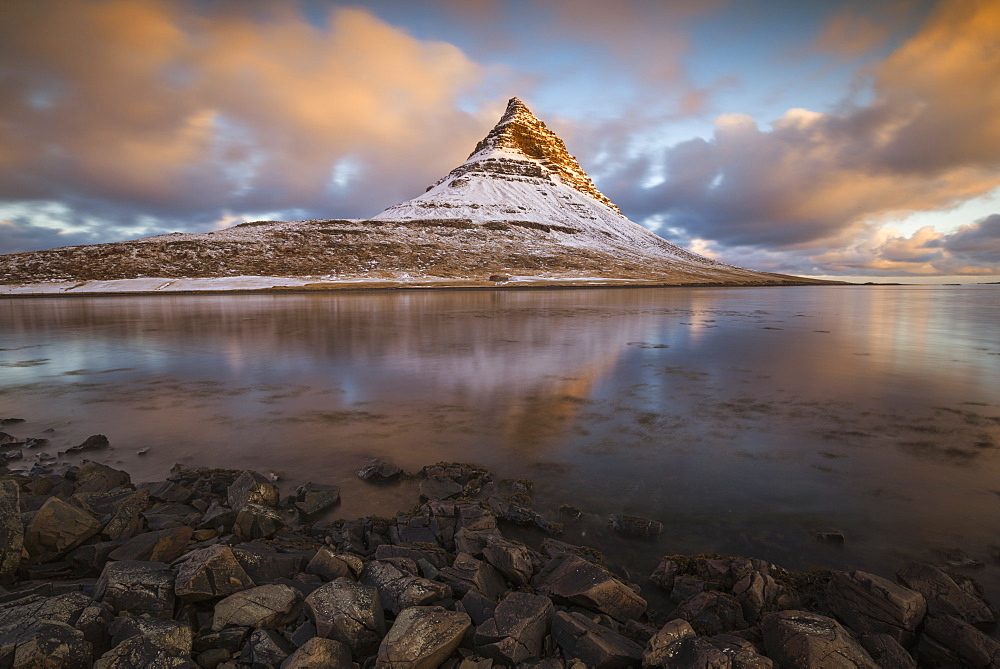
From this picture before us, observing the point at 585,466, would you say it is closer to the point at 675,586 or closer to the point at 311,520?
the point at 675,586

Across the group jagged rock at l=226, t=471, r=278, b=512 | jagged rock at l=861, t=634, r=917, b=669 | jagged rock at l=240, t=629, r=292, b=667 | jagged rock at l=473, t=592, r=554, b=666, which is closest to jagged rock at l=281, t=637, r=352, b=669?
jagged rock at l=240, t=629, r=292, b=667

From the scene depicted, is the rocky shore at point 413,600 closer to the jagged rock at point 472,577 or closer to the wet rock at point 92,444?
the jagged rock at point 472,577

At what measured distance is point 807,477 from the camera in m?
6.43

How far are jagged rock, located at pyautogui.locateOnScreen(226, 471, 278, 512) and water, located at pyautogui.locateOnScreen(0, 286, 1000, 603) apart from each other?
571 millimetres

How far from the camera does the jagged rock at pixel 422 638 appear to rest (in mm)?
3153

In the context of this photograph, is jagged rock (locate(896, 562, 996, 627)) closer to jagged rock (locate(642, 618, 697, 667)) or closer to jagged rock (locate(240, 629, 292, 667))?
jagged rock (locate(642, 618, 697, 667))

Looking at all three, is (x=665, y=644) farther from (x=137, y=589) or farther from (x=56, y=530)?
(x=56, y=530)

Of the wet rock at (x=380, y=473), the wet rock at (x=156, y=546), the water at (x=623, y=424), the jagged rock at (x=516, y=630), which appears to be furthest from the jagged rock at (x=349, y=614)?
the wet rock at (x=380, y=473)

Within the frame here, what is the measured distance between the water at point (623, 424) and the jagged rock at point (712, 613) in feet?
2.34

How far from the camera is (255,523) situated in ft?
16.7

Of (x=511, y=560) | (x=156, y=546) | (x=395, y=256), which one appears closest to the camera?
(x=511, y=560)

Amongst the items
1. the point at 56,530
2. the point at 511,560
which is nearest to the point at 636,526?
the point at 511,560

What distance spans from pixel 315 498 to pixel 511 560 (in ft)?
9.82

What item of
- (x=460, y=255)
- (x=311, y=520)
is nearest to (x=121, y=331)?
(x=311, y=520)
